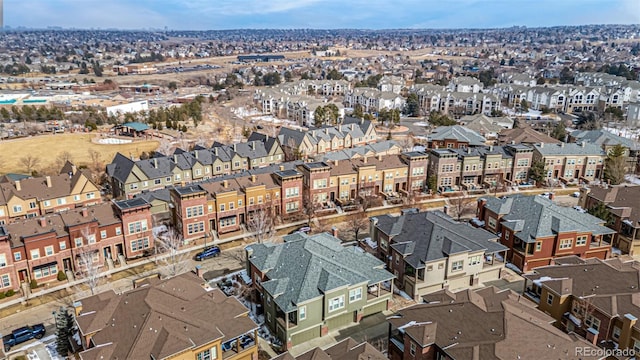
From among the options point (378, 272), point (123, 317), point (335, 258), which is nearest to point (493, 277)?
point (378, 272)

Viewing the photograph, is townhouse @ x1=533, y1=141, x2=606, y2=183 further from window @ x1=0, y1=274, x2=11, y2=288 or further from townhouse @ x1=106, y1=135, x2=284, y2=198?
window @ x1=0, y1=274, x2=11, y2=288

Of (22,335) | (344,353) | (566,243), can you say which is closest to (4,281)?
(22,335)

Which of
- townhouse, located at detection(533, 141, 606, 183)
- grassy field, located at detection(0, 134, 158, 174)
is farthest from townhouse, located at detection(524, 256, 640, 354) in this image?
grassy field, located at detection(0, 134, 158, 174)

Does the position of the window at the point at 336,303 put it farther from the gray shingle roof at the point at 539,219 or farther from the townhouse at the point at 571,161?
the townhouse at the point at 571,161

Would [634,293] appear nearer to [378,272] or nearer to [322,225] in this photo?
[378,272]

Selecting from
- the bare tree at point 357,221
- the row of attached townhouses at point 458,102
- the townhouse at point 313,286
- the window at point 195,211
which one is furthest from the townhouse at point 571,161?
the row of attached townhouses at point 458,102

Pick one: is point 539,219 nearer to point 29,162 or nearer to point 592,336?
point 592,336
